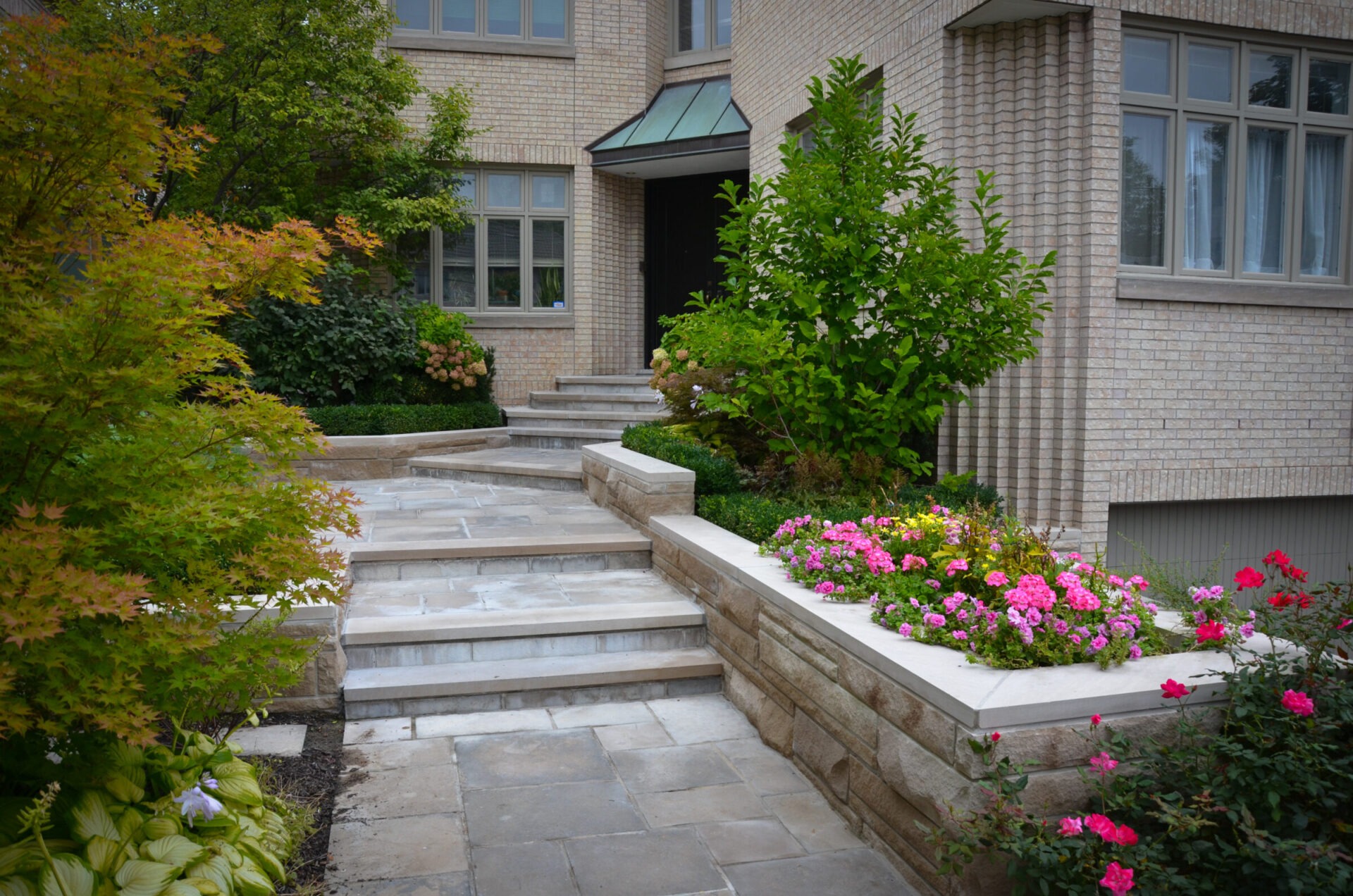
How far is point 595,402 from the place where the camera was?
1205 cm

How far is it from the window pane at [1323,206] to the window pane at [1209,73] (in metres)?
0.92

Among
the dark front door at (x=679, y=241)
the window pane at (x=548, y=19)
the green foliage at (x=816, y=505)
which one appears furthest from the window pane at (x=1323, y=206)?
the window pane at (x=548, y=19)

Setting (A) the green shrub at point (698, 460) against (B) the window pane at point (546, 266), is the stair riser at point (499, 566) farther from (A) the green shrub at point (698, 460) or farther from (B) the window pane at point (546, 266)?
(B) the window pane at point (546, 266)

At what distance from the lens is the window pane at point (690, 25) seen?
13492mm

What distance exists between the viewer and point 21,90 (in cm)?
232

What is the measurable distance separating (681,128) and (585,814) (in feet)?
33.6

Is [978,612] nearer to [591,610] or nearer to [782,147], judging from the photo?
[591,610]

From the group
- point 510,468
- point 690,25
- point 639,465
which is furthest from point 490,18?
point 639,465

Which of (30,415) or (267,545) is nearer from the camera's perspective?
(30,415)

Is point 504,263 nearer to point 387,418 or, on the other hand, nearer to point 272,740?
point 387,418

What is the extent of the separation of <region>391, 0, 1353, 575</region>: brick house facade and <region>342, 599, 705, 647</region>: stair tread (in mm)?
2997

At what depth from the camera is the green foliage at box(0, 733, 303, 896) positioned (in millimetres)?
2330

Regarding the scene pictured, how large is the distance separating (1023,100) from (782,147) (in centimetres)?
192

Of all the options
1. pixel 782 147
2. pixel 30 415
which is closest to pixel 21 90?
pixel 30 415
